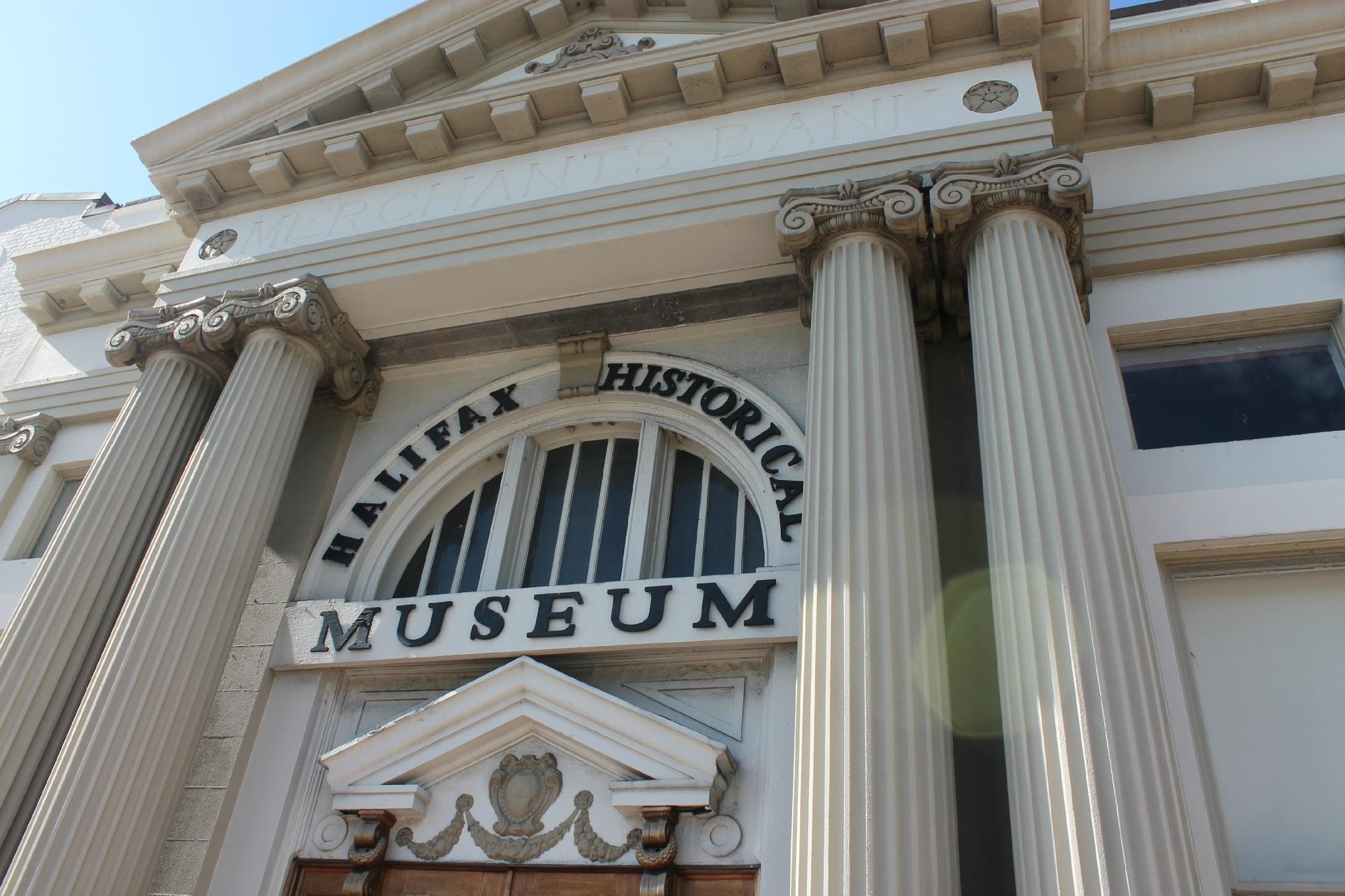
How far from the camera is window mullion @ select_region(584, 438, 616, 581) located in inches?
384

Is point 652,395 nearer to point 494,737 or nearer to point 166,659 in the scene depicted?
point 494,737

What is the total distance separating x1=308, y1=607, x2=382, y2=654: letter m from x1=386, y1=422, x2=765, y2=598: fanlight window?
80 cm

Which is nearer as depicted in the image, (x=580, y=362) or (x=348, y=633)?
(x=348, y=633)

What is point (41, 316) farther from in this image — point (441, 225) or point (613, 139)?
point (613, 139)

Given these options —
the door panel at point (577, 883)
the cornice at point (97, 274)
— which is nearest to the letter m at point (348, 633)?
the door panel at point (577, 883)

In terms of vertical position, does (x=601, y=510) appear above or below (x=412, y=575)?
above

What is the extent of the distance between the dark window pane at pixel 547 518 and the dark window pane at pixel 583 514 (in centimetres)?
11

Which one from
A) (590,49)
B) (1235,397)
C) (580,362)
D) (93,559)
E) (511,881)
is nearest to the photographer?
(511,881)

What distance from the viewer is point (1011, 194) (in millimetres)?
8594

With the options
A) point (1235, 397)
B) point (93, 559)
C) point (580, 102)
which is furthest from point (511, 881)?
point (580, 102)

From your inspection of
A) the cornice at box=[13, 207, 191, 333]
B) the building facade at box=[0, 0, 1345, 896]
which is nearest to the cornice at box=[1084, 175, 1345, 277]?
the building facade at box=[0, 0, 1345, 896]

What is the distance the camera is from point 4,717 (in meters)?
8.49

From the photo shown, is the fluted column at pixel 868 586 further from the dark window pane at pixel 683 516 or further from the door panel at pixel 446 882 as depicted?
the door panel at pixel 446 882

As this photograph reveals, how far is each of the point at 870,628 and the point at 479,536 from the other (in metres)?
5.19
